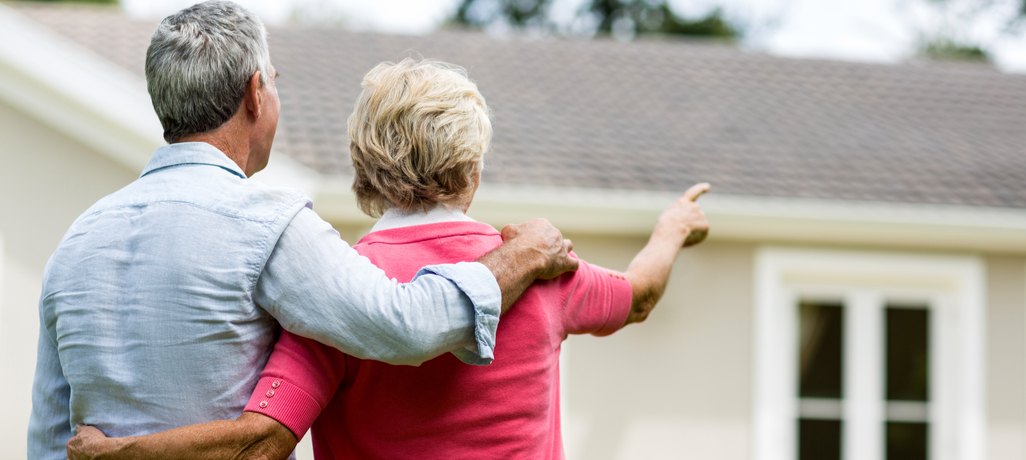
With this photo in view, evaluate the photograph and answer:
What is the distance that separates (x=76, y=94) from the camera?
481 cm

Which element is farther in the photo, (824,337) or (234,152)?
(824,337)

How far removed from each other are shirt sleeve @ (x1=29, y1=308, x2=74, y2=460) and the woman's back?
0.43m

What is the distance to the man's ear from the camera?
1443 mm

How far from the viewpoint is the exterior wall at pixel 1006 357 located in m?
5.67

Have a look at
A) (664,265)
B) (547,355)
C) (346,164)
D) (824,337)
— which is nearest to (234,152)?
(547,355)

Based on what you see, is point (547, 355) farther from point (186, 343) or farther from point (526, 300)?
point (186, 343)

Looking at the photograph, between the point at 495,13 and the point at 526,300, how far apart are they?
2572 centimetres

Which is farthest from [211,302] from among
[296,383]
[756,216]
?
[756,216]

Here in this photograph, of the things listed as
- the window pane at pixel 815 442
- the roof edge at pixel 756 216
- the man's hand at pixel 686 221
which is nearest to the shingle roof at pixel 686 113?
the roof edge at pixel 756 216

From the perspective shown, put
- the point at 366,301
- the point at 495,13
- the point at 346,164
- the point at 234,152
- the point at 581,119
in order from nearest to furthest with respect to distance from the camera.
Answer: the point at 366,301, the point at 234,152, the point at 346,164, the point at 581,119, the point at 495,13

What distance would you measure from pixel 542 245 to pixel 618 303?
0.27 m

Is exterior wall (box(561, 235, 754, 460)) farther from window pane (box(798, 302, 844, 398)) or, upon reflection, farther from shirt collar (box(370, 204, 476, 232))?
shirt collar (box(370, 204, 476, 232))

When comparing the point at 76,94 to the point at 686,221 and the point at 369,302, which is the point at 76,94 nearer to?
the point at 686,221

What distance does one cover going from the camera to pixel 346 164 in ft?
16.5
